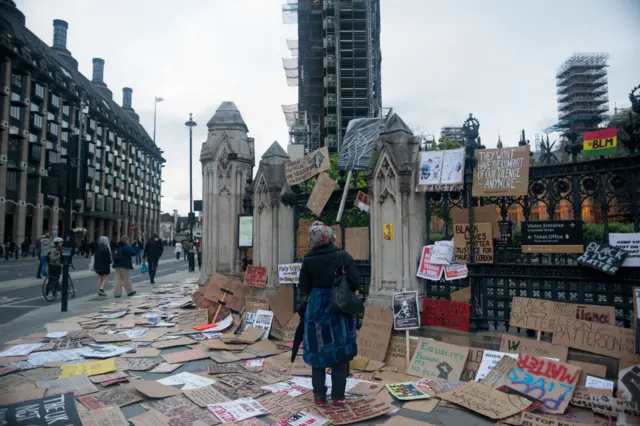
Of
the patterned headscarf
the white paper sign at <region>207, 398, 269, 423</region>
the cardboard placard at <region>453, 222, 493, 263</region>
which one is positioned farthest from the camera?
the cardboard placard at <region>453, 222, 493, 263</region>

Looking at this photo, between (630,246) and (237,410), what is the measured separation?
4941 mm

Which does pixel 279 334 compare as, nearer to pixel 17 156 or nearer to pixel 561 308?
pixel 561 308

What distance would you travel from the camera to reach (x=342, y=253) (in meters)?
4.63

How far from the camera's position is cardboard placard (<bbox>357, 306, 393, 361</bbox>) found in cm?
618

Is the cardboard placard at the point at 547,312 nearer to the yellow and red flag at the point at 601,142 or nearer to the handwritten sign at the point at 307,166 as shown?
the yellow and red flag at the point at 601,142

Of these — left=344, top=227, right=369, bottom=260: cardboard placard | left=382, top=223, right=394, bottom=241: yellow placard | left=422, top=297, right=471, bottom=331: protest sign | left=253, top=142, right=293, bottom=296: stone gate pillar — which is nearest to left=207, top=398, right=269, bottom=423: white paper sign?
left=422, top=297, right=471, bottom=331: protest sign

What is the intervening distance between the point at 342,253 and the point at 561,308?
120 inches

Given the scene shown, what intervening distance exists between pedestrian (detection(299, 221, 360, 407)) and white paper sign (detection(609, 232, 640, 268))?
131 inches

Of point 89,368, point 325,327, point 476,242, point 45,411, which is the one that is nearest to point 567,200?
point 476,242

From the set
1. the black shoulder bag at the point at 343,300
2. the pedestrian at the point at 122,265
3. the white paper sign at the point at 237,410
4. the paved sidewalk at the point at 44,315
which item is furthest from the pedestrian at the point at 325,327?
the pedestrian at the point at 122,265

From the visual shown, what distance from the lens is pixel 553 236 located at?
5.60 m

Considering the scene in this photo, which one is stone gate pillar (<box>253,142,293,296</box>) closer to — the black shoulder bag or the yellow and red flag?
the black shoulder bag

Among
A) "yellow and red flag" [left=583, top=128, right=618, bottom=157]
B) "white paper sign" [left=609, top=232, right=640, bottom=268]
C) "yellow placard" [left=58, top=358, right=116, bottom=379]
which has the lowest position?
"yellow placard" [left=58, top=358, right=116, bottom=379]

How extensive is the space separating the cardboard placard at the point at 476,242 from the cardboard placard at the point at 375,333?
1.35 meters
